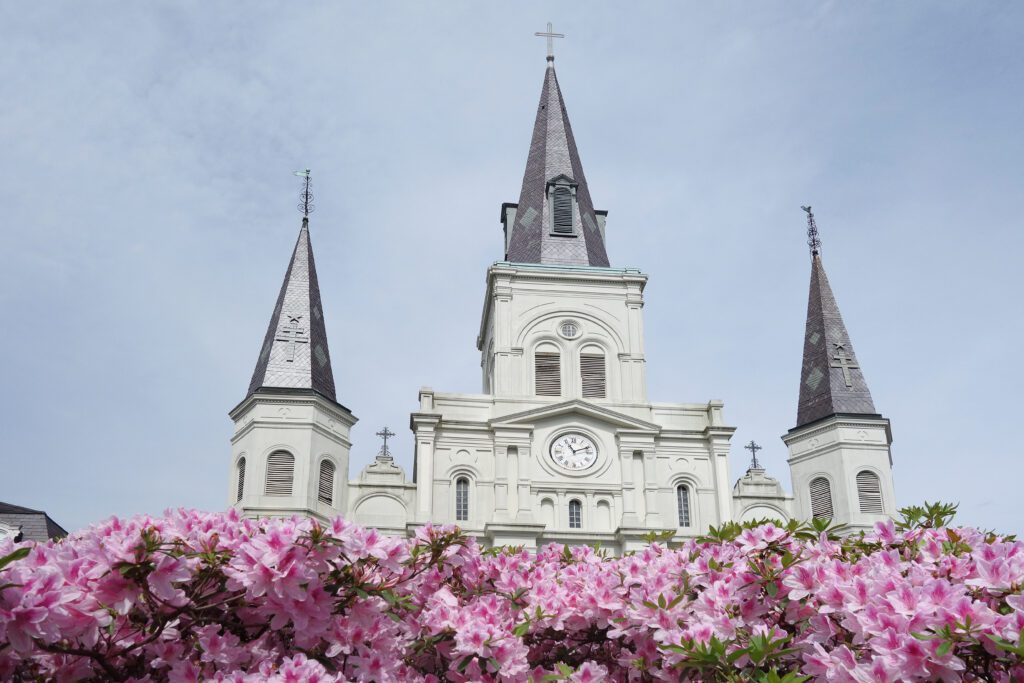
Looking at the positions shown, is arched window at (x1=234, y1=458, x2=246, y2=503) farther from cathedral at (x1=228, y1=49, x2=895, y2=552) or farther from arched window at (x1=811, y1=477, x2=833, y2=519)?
arched window at (x1=811, y1=477, x2=833, y2=519)

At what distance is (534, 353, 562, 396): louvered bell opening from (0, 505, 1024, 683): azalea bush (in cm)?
2620

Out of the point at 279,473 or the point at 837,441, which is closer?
the point at 279,473

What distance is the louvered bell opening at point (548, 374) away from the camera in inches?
1328

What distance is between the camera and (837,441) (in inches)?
1253

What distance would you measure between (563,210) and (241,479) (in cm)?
1555

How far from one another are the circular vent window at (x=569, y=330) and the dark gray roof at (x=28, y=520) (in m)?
17.3

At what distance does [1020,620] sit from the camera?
5133mm

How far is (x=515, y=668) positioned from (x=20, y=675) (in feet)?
9.38

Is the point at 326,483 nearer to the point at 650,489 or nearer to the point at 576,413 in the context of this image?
the point at 576,413

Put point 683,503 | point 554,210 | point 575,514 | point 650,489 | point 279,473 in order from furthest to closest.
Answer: point 554,210 < point 683,503 < point 650,489 < point 575,514 < point 279,473

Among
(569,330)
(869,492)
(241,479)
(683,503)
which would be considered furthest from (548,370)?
(869,492)

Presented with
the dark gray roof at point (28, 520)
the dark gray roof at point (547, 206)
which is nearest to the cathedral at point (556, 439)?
the dark gray roof at point (547, 206)

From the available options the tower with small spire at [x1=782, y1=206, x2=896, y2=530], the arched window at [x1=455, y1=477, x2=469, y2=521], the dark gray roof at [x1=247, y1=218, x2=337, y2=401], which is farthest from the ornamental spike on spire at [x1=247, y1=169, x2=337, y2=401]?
the tower with small spire at [x1=782, y1=206, x2=896, y2=530]

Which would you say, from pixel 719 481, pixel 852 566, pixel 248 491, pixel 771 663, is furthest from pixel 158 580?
pixel 719 481
